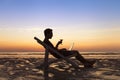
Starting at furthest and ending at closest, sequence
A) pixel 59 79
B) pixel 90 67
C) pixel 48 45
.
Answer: pixel 90 67
pixel 48 45
pixel 59 79

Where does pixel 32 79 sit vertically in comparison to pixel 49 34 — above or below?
below

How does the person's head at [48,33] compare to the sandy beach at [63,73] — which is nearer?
the sandy beach at [63,73]

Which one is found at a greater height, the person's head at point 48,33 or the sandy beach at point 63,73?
the person's head at point 48,33

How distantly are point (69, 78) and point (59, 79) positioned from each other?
0.51 metres

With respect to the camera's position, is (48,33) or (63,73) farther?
(48,33)

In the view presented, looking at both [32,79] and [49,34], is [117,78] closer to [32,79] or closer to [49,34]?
[32,79]

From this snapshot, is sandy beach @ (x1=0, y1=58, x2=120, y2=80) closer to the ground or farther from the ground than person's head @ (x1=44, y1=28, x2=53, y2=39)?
closer to the ground

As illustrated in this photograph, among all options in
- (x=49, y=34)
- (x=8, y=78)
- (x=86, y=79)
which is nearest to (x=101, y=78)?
(x=86, y=79)

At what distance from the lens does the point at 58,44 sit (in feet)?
45.9

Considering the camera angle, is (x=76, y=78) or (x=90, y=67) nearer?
(x=76, y=78)

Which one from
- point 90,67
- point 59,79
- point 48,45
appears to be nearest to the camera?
point 59,79

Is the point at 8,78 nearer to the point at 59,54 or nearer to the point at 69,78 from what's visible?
the point at 69,78

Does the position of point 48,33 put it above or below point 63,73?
above

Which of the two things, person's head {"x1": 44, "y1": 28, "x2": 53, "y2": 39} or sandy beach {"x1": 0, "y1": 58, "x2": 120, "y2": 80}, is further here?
person's head {"x1": 44, "y1": 28, "x2": 53, "y2": 39}
